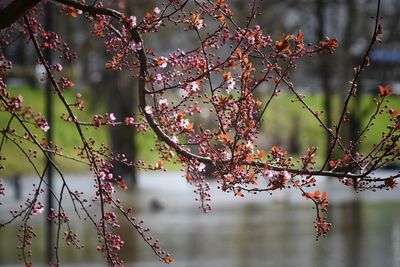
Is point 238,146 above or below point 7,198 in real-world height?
below

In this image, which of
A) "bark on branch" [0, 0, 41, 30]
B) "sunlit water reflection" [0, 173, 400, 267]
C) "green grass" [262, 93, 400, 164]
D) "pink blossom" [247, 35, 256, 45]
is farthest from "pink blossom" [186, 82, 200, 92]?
"green grass" [262, 93, 400, 164]

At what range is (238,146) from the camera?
5523 millimetres

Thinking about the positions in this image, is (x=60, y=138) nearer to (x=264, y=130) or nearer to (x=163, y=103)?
(x=264, y=130)

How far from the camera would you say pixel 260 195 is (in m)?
24.9

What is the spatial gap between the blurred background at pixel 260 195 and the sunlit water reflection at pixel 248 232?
20 millimetres

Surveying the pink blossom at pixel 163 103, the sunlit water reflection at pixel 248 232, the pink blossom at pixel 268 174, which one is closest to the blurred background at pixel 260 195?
the sunlit water reflection at pixel 248 232

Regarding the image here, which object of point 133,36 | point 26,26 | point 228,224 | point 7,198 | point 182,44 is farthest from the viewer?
point 182,44

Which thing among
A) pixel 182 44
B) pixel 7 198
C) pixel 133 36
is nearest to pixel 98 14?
pixel 133 36

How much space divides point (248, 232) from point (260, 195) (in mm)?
7581

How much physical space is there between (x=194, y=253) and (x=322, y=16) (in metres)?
11.5

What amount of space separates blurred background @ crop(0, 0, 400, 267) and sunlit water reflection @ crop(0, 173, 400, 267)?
20 millimetres

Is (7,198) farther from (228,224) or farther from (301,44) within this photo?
(301,44)

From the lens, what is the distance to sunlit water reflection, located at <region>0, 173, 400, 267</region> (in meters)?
14.3

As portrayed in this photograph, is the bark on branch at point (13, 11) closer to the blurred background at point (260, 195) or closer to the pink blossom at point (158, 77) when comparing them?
the pink blossom at point (158, 77)
